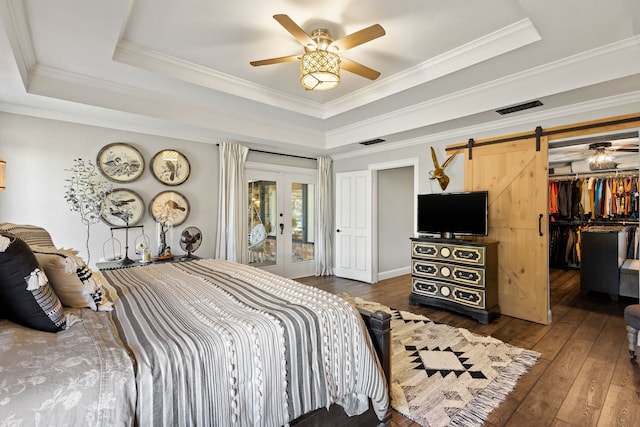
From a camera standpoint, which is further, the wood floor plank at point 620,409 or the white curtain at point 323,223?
the white curtain at point 323,223

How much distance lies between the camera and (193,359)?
1129 mm

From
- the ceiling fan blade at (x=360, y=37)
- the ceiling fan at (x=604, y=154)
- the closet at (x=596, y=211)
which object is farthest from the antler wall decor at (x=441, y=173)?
the ceiling fan at (x=604, y=154)

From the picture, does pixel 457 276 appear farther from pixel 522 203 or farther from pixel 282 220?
pixel 282 220

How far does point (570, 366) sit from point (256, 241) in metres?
4.18

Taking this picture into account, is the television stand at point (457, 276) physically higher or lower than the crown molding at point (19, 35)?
lower

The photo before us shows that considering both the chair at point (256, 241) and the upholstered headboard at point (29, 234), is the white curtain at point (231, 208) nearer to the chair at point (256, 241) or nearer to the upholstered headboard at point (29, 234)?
the chair at point (256, 241)

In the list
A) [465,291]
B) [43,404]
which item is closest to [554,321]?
[465,291]

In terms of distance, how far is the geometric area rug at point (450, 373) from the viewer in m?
1.97

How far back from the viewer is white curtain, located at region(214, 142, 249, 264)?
15.1 ft

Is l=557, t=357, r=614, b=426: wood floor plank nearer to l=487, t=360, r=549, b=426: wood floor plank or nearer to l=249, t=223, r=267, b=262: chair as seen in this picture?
l=487, t=360, r=549, b=426: wood floor plank

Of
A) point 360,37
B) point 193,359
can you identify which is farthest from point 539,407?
point 360,37

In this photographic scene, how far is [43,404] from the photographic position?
2.76ft

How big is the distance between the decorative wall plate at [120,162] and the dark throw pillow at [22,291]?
→ 2.90 metres

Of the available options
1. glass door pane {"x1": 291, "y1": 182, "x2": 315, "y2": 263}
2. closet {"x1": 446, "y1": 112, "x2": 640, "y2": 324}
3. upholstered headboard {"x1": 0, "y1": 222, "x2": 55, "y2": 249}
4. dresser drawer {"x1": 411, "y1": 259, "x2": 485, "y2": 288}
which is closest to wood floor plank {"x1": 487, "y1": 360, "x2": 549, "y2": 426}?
dresser drawer {"x1": 411, "y1": 259, "x2": 485, "y2": 288}
